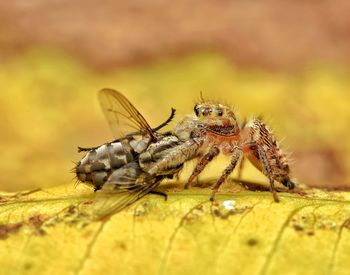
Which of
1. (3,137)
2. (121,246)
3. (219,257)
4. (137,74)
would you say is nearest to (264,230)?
(219,257)

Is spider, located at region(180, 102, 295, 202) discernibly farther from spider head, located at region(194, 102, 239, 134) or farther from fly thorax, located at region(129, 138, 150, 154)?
fly thorax, located at region(129, 138, 150, 154)

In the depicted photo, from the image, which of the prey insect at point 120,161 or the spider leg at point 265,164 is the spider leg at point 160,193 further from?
the spider leg at point 265,164

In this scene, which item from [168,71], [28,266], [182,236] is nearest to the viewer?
[28,266]

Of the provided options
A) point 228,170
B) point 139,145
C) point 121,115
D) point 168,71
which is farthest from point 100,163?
point 168,71

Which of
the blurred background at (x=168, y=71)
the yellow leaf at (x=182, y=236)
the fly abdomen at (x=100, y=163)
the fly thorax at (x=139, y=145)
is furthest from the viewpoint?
the blurred background at (x=168, y=71)

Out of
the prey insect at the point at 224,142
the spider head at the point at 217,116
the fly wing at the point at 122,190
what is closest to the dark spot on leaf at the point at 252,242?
the fly wing at the point at 122,190

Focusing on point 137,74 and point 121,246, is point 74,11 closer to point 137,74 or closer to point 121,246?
point 137,74

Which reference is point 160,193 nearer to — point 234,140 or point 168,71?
point 234,140
